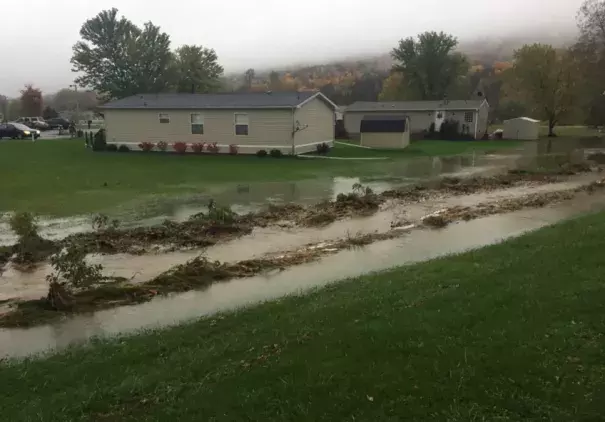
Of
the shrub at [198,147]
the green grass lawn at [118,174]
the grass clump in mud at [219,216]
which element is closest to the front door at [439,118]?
the green grass lawn at [118,174]

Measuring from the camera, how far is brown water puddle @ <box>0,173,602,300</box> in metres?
9.11

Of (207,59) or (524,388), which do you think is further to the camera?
(207,59)

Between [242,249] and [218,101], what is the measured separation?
2459cm

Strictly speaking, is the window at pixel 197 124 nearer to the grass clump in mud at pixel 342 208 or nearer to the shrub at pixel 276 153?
the shrub at pixel 276 153

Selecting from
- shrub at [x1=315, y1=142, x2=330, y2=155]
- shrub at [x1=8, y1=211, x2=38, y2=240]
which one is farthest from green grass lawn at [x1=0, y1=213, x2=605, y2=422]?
shrub at [x1=315, y1=142, x2=330, y2=155]

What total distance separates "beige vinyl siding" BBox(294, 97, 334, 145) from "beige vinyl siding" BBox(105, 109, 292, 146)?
110 centimetres

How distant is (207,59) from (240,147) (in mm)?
34981

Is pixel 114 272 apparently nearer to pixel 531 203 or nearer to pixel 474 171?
pixel 531 203

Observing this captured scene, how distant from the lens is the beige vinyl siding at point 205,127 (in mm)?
31844

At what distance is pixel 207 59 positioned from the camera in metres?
63.9

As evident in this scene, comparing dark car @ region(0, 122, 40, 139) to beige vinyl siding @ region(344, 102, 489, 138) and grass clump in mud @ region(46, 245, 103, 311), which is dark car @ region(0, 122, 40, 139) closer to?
beige vinyl siding @ region(344, 102, 489, 138)

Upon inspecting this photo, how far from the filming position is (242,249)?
36.4 ft

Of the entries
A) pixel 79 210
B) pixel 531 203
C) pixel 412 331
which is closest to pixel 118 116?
pixel 79 210

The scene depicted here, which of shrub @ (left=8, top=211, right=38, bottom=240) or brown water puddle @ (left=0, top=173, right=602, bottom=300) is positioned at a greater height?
shrub @ (left=8, top=211, right=38, bottom=240)
